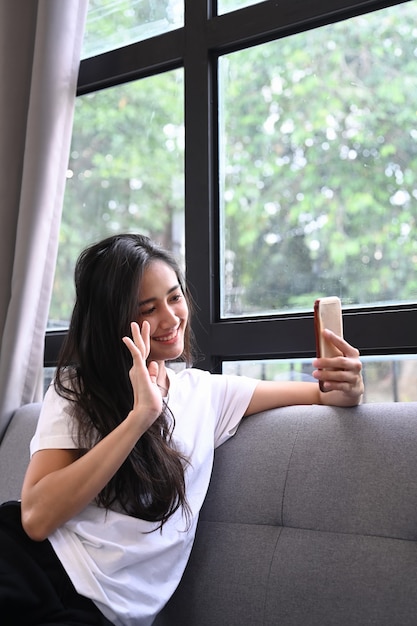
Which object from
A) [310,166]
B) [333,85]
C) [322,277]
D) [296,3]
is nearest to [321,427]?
[322,277]

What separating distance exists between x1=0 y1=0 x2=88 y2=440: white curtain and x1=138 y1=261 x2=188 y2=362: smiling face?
80 centimetres

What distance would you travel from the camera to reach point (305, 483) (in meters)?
1.63

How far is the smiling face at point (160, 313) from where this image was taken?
5.82ft

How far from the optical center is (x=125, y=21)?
276 cm

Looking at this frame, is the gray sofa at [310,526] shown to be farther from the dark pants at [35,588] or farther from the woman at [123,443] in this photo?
the dark pants at [35,588]

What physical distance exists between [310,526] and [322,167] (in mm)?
1067

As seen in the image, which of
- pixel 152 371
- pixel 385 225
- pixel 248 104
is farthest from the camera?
pixel 248 104

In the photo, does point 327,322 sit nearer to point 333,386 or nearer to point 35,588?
point 333,386

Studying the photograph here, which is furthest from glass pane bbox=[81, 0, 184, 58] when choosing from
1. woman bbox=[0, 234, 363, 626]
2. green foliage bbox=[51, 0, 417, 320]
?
woman bbox=[0, 234, 363, 626]

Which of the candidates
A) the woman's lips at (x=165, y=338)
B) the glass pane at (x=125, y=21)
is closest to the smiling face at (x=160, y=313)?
the woman's lips at (x=165, y=338)

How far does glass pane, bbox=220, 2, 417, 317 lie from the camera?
2.09 m

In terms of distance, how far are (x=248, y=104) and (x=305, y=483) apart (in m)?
1.27

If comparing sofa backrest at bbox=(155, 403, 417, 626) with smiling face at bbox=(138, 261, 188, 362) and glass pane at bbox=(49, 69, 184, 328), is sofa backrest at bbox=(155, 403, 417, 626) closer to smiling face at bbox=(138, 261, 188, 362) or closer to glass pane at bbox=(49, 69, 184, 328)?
smiling face at bbox=(138, 261, 188, 362)

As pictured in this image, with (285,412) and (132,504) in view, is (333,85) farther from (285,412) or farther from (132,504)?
(132,504)
